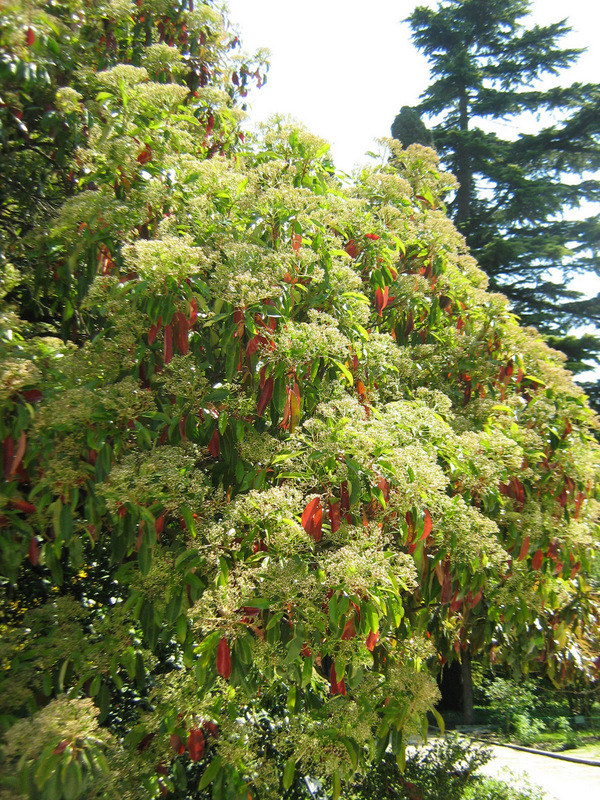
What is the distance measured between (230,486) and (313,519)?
63 cm

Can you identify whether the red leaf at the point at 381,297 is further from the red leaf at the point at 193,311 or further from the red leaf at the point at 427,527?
the red leaf at the point at 427,527

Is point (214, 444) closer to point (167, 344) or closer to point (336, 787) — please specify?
point (167, 344)

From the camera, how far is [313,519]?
8.07ft

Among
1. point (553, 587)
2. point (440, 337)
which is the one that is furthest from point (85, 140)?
point (553, 587)

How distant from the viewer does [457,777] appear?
4992 millimetres

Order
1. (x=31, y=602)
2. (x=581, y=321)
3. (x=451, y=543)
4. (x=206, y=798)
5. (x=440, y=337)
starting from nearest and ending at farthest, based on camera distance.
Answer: (x=451, y=543) → (x=31, y=602) → (x=206, y=798) → (x=440, y=337) → (x=581, y=321)

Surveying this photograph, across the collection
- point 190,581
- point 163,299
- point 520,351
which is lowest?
point 190,581

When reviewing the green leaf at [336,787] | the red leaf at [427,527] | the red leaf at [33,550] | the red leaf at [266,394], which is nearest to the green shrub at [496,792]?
the green leaf at [336,787]

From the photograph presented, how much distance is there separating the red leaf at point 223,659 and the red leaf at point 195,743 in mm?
679

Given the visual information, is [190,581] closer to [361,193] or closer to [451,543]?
[451,543]

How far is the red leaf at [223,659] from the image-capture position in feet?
7.47

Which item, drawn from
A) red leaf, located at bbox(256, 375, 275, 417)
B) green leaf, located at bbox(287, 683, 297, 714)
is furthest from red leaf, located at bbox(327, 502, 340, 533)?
green leaf, located at bbox(287, 683, 297, 714)

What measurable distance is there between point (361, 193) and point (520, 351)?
62.9 inches

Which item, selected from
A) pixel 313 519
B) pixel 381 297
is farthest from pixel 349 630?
pixel 381 297
